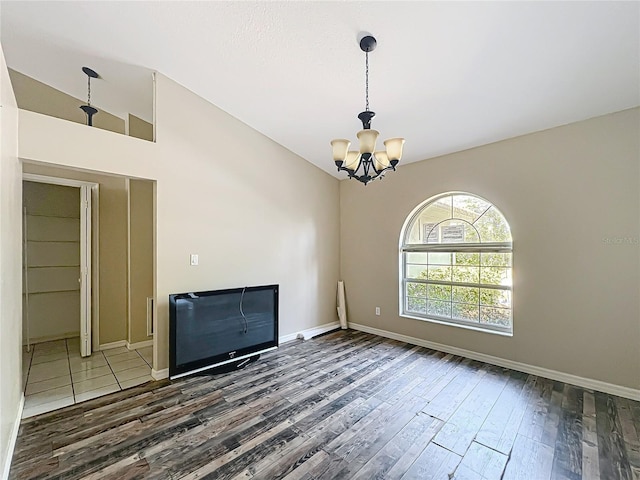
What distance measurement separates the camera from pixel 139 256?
3.96 m

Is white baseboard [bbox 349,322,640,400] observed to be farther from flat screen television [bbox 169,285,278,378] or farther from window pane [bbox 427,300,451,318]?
flat screen television [bbox 169,285,278,378]

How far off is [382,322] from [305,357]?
1506mm

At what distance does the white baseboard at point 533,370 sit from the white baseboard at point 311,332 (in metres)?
0.95

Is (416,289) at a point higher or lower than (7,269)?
lower

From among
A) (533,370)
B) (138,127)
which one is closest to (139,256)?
(138,127)

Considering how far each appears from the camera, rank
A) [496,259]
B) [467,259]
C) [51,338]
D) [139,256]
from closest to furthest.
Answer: [496,259] → [467,259] → [139,256] → [51,338]

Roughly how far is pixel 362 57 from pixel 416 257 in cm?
279

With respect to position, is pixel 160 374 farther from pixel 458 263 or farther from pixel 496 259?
pixel 496 259

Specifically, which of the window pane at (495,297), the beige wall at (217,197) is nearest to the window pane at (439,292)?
the window pane at (495,297)

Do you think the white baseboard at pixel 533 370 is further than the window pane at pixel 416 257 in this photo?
No

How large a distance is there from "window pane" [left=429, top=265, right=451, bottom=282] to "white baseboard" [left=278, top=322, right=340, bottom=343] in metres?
1.87

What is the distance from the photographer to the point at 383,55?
2.45m

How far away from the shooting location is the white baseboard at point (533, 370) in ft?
8.83

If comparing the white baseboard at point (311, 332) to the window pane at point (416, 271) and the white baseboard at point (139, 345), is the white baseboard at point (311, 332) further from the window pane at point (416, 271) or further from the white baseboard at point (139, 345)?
the white baseboard at point (139, 345)
